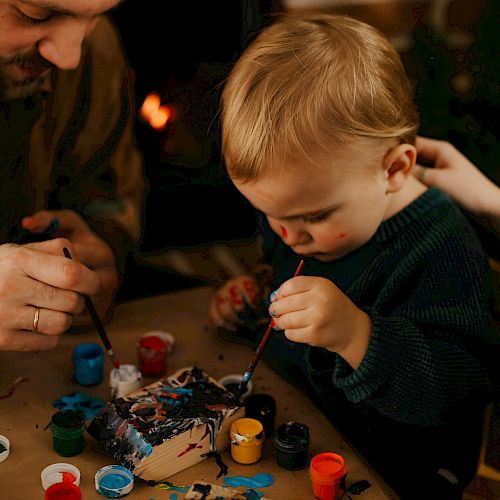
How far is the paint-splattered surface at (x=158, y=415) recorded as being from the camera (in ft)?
3.82

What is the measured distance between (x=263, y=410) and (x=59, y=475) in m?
0.34

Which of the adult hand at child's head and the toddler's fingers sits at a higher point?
the adult hand at child's head

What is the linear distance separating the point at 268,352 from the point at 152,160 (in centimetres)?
85

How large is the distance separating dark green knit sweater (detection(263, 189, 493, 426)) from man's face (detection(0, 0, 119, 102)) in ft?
2.19

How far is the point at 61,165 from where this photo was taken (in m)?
1.86

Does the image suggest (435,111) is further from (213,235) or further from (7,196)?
(7,196)

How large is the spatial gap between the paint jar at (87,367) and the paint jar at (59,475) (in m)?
0.24

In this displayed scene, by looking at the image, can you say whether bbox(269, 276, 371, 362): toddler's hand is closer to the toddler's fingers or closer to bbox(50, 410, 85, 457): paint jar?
the toddler's fingers

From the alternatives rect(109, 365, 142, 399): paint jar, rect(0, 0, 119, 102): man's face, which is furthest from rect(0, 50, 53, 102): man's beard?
rect(109, 365, 142, 399): paint jar

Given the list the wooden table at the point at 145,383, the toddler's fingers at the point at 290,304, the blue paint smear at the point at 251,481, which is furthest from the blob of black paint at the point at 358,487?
the toddler's fingers at the point at 290,304

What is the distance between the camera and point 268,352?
62.5 inches

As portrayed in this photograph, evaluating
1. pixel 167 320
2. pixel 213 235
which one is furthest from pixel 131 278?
pixel 167 320

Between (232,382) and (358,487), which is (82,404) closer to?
(232,382)

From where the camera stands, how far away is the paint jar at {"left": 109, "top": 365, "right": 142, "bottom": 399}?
1337mm
